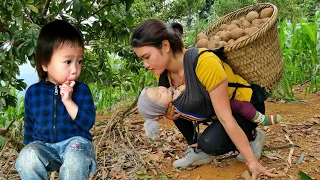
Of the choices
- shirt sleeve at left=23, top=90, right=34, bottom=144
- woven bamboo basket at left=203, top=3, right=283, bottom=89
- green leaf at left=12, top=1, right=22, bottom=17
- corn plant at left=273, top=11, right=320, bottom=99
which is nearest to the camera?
green leaf at left=12, top=1, right=22, bottom=17

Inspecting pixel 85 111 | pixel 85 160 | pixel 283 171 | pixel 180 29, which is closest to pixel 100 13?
pixel 180 29

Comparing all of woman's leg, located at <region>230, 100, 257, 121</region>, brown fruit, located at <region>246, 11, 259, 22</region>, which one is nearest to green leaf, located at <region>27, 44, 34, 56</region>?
woman's leg, located at <region>230, 100, 257, 121</region>

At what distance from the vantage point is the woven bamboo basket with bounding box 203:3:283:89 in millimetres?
2154

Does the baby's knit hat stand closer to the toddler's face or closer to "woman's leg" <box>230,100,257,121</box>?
"woman's leg" <box>230,100,257,121</box>

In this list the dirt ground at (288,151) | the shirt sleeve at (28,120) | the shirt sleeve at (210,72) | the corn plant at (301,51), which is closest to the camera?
the shirt sleeve at (28,120)

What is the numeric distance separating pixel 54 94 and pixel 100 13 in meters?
0.74

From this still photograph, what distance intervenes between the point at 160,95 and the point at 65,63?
599mm

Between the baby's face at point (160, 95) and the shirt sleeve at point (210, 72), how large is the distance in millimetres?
210

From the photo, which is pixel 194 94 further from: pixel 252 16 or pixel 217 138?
pixel 252 16

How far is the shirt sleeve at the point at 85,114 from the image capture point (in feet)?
5.52

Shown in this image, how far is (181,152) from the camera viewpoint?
2922 mm

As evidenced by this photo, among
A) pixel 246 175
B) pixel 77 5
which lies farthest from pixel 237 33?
pixel 77 5

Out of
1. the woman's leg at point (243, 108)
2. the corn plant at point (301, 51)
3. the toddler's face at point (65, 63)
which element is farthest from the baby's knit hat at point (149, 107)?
the corn plant at point (301, 51)

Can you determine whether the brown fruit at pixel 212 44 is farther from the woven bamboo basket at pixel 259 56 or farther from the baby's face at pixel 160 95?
the baby's face at pixel 160 95
